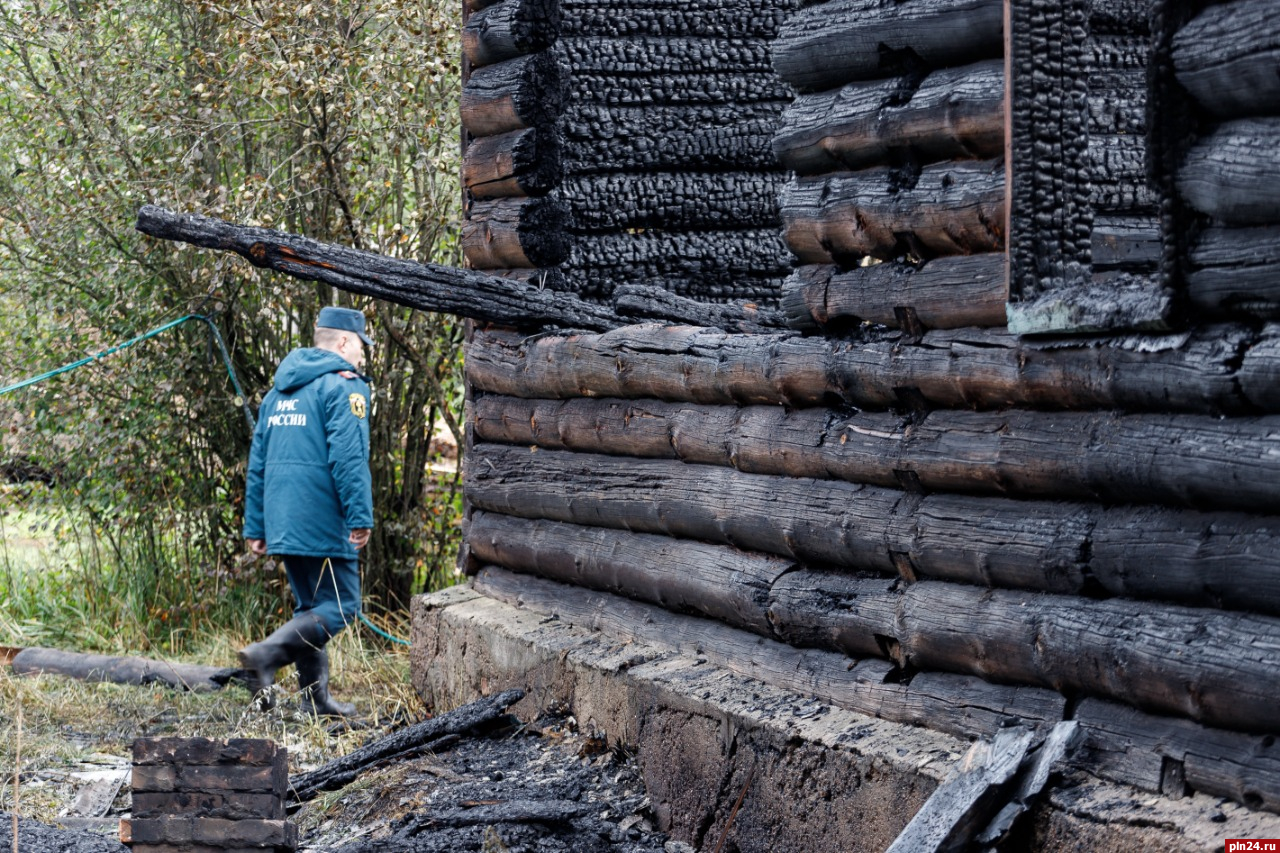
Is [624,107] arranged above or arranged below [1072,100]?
above

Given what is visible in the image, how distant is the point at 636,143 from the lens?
6.65 metres

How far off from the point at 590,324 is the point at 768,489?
69.2 inches

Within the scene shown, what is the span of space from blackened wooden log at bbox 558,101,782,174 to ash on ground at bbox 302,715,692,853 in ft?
8.28

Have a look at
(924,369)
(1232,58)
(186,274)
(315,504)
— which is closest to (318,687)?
(315,504)

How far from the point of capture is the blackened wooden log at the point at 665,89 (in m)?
6.60

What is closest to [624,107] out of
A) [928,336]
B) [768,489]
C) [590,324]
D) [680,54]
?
[680,54]

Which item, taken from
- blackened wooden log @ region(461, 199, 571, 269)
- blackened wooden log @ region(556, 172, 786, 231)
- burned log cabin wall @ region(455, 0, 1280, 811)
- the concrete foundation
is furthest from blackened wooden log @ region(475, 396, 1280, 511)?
blackened wooden log @ region(556, 172, 786, 231)

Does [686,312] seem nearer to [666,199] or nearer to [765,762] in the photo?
[666,199]

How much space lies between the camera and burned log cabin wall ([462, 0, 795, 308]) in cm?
654

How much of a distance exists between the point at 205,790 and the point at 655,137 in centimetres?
349

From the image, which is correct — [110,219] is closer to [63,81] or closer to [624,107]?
[63,81]

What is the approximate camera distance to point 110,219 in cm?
929

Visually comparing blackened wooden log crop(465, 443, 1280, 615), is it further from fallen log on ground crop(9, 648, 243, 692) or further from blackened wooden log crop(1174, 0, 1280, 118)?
fallen log on ground crop(9, 648, 243, 692)

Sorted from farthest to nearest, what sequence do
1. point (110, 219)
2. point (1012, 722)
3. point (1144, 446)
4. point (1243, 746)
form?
point (110, 219), point (1012, 722), point (1144, 446), point (1243, 746)
